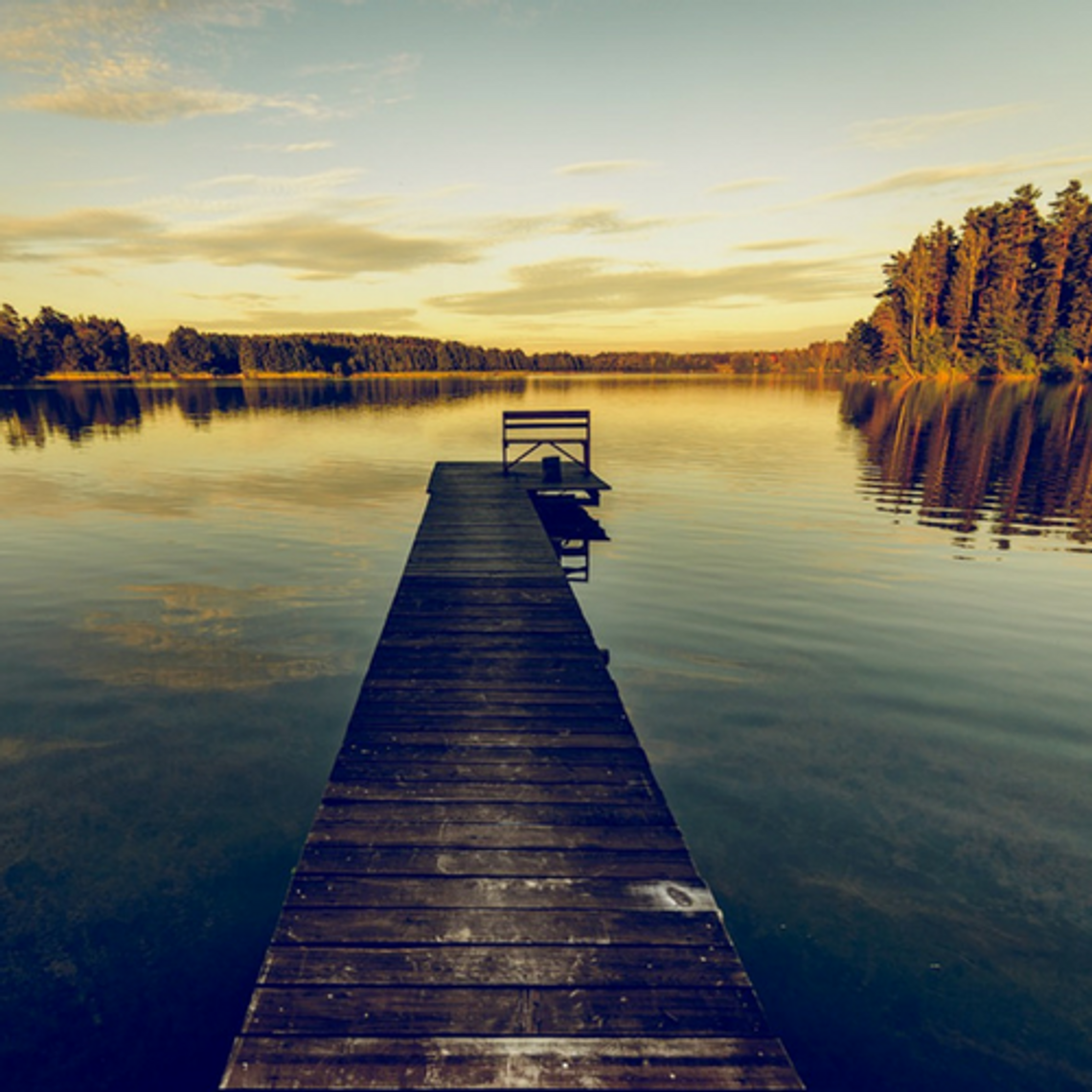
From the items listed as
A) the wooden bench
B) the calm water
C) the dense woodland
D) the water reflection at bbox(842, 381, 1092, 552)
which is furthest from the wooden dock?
the dense woodland

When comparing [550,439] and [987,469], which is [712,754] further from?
[550,439]

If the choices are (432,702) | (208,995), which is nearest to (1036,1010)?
(432,702)

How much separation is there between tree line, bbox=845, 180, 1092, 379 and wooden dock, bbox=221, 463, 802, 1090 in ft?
423

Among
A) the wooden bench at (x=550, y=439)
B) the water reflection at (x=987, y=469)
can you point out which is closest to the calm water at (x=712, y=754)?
the water reflection at (x=987, y=469)

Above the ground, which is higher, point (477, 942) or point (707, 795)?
point (477, 942)

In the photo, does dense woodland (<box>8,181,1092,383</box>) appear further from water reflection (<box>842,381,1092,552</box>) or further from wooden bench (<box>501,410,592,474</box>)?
wooden bench (<box>501,410,592,474</box>)

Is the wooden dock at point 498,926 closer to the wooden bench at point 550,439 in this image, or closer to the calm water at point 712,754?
the calm water at point 712,754

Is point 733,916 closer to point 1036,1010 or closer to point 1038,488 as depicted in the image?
point 1036,1010

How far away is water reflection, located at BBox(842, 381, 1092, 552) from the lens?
20688 millimetres

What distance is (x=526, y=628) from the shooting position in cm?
996

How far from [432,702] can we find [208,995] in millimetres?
3314

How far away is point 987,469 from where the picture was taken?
29344 mm

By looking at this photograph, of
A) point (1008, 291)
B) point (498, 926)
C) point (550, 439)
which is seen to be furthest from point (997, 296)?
point (498, 926)

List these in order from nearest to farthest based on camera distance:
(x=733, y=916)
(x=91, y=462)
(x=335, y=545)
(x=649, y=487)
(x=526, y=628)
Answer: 1. (x=733, y=916)
2. (x=526, y=628)
3. (x=335, y=545)
4. (x=649, y=487)
5. (x=91, y=462)
